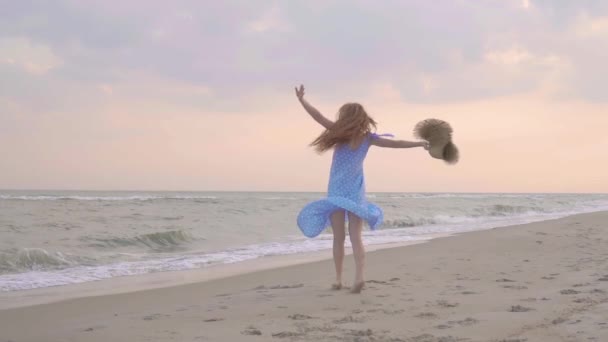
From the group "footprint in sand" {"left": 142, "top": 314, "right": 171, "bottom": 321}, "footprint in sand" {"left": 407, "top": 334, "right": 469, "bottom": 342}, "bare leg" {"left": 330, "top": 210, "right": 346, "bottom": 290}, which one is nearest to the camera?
"footprint in sand" {"left": 407, "top": 334, "right": 469, "bottom": 342}

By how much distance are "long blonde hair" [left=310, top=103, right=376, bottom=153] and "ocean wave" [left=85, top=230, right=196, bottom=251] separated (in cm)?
646

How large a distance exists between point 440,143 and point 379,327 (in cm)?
209

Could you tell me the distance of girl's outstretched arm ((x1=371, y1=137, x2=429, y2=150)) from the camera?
5.44 m

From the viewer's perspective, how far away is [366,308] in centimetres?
466

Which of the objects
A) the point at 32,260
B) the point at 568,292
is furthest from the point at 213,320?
the point at 32,260

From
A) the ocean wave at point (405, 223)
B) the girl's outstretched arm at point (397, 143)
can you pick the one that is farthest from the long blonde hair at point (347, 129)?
the ocean wave at point (405, 223)

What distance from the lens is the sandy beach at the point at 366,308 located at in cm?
384

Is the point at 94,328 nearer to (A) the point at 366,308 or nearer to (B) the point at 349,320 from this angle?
(B) the point at 349,320

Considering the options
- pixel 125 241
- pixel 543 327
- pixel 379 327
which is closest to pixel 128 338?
pixel 379 327

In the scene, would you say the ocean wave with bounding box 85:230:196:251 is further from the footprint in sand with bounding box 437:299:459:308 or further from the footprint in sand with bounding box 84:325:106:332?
the footprint in sand with bounding box 437:299:459:308

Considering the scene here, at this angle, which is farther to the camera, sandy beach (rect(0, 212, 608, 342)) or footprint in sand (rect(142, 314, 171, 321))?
footprint in sand (rect(142, 314, 171, 321))

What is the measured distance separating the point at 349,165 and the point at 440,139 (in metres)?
0.84

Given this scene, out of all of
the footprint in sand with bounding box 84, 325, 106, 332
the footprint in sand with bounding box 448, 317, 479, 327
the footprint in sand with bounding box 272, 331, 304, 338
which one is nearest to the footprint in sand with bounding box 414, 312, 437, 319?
the footprint in sand with bounding box 448, 317, 479, 327

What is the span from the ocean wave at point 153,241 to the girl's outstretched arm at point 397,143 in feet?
21.9
